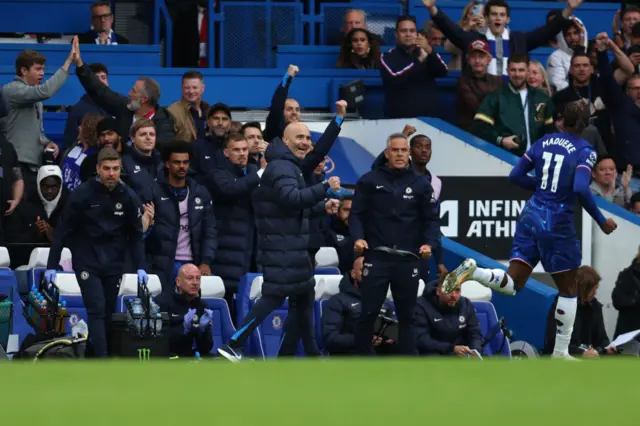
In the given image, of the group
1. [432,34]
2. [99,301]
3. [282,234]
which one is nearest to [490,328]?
[282,234]

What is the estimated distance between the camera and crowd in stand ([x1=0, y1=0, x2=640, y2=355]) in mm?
12602

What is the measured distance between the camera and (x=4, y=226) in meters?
13.5

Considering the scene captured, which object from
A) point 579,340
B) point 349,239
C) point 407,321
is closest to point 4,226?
point 349,239

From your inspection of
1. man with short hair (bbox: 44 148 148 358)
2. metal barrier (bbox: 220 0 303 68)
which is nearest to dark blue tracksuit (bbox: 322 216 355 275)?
man with short hair (bbox: 44 148 148 358)

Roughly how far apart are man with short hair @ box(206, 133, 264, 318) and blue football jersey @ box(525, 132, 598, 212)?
267 cm

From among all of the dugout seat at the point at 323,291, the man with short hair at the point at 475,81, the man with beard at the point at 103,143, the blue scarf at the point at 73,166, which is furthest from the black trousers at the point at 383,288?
the man with short hair at the point at 475,81

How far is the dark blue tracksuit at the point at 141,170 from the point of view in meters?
12.6

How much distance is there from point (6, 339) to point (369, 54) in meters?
6.20

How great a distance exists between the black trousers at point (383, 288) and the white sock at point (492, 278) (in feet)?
2.17

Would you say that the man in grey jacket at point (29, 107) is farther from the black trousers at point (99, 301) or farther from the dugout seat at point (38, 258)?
the black trousers at point (99, 301)

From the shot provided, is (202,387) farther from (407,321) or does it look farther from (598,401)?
(407,321)

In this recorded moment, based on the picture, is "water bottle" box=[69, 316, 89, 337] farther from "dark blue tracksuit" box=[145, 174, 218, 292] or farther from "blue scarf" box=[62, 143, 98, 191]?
"blue scarf" box=[62, 143, 98, 191]

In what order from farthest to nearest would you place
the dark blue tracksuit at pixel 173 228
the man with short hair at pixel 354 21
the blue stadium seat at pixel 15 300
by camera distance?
the man with short hair at pixel 354 21 → the dark blue tracksuit at pixel 173 228 → the blue stadium seat at pixel 15 300

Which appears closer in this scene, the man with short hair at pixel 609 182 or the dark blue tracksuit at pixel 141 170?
the dark blue tracksuit at pixel 141 170
